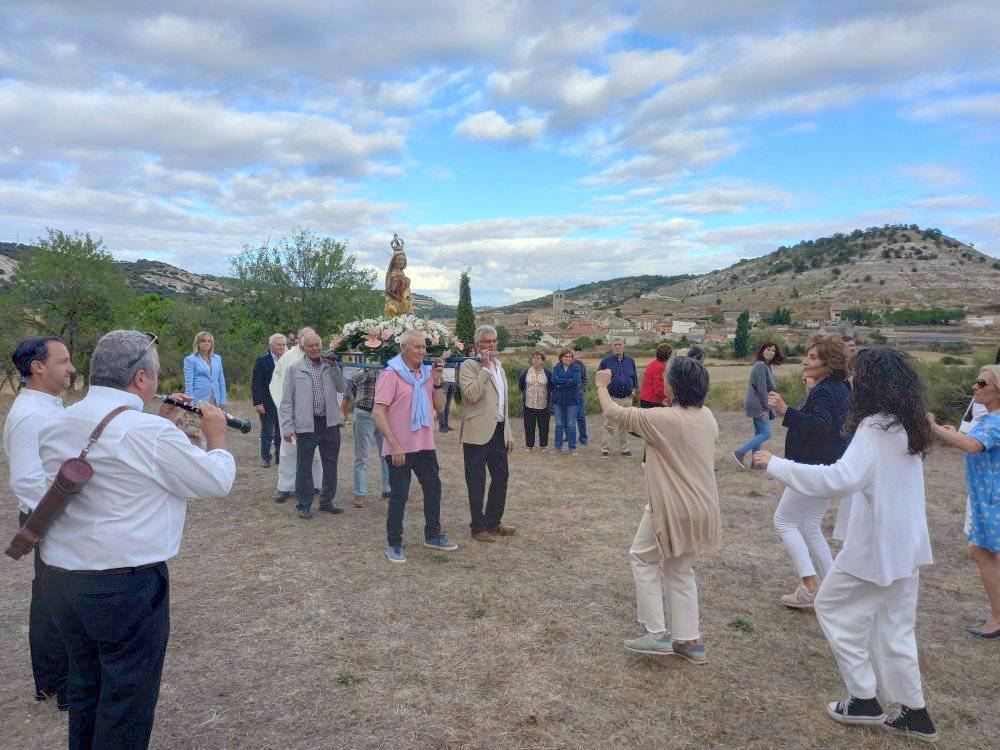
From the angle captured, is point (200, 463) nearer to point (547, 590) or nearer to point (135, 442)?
point (135, 442)

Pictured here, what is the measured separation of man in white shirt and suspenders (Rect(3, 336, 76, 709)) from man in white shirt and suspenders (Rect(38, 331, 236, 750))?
769 mm

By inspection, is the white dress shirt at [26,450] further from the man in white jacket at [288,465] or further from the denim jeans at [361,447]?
the denim jeans at [361,447]

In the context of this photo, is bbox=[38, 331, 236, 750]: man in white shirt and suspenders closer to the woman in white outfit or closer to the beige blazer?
the woman in white outfit

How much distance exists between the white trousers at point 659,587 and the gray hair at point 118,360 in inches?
108

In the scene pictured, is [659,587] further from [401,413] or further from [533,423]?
[533,423]

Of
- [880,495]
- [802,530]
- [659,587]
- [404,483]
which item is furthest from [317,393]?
[880,495]

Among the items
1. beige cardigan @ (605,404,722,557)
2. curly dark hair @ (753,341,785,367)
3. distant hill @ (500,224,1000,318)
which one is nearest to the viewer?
beige cardigan @ (605,404,722,557)

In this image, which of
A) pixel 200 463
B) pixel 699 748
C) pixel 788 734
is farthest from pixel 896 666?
pixel 200 463

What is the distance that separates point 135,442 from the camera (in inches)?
84.5

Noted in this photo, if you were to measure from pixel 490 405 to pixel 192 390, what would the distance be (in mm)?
4394

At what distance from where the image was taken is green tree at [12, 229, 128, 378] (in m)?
18.0

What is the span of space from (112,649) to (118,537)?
16.4 inches

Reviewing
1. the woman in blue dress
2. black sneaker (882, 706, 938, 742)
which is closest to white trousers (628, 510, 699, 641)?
black sneaker (882, 706, 938, 742)

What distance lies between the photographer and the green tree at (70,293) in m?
18.0
